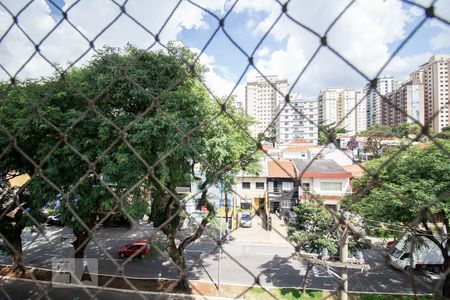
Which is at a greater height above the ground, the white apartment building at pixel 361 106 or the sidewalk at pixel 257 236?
the white apartment building at pixel 361 106

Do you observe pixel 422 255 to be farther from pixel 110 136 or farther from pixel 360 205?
pixel 110 136

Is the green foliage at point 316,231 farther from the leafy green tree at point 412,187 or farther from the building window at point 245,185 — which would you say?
the building window at point 245,185

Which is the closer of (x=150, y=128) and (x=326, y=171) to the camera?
(x=150, y=128)

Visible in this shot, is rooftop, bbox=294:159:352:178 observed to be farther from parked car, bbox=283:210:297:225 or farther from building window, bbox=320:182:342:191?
parked car, bbox=283:210:297:225

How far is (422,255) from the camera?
6262 millimetres

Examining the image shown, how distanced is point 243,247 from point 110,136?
18.2 ft

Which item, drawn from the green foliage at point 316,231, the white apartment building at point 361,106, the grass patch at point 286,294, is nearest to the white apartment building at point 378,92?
the white apartment building at point 361,106

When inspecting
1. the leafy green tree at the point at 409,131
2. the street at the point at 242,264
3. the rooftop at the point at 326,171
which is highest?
the leafy green tree at the point at 409,131

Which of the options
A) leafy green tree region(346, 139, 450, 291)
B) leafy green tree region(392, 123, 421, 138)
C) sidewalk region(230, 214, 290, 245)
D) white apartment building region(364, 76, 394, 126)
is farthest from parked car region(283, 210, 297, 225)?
leafy green tree region(392, 123, 421, 138)

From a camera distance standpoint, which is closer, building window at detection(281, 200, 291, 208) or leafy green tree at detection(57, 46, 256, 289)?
leafy green tree at detection(57, 46, 256, 289)

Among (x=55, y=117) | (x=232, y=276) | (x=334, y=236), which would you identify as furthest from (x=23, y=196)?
(x=334, y=236)

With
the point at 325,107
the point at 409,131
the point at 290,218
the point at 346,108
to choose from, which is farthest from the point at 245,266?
the point at 325,107

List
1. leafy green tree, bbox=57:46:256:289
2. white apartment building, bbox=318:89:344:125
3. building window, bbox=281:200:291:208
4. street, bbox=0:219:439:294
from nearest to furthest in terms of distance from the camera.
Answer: white apartment building, bbox=318:89:344:125, leafy green tree, bbox=57:46:256:289, street, bbox=0:219:439:294, building window, bbox=281:200:291:208

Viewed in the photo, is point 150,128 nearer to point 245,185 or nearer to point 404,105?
point 404,105
